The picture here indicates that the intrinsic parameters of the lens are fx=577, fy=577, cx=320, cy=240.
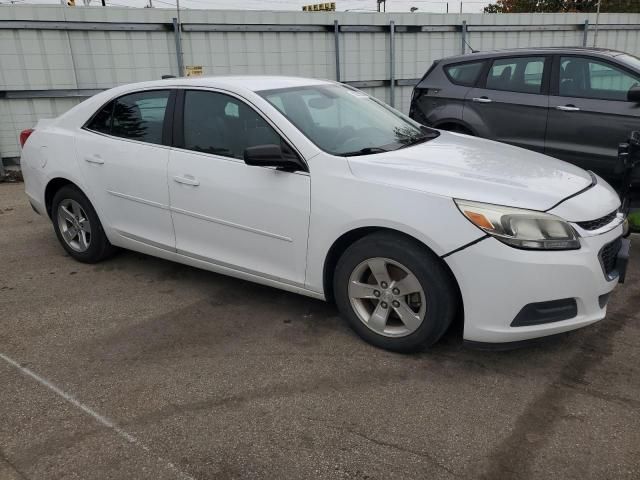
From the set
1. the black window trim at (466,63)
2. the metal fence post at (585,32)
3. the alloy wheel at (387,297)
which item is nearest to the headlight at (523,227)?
the alloy wheel at (387,297)

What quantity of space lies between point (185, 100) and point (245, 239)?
115cm

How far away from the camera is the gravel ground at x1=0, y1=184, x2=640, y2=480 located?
246cm

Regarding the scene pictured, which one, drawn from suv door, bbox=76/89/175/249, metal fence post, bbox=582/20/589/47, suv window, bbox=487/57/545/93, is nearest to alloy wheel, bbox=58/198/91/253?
suv door, bbox=76/89/175/249

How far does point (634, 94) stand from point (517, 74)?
1.31 metres

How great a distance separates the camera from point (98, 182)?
448 cm

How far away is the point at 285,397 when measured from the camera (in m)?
2.95

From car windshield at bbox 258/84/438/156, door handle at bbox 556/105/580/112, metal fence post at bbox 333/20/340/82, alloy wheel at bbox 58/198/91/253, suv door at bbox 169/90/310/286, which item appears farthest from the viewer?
metal fence post at bbox 333/20/340/82

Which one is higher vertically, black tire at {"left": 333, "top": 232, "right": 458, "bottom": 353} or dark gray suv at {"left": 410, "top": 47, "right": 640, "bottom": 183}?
dark gray suv at {"left": 410, "top": 47, "right": 640, "bottom": 183}

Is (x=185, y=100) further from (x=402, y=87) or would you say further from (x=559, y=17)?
(x=559, y=17)

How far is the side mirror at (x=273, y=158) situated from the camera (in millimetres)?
3410

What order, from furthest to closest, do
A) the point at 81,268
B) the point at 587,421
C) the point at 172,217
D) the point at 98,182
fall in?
the point at 81,268
the point at 98,182
the point at 172,217
the point at 587,421

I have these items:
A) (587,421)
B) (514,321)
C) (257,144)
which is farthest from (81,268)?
(587,421)

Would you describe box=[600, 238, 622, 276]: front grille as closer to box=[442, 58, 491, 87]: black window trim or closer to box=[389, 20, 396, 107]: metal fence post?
box=[442, 58, 491, 87]: black window trim

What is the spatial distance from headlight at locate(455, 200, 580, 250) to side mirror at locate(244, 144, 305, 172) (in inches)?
41.9
